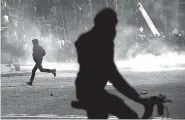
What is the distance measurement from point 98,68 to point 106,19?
1.62 feet

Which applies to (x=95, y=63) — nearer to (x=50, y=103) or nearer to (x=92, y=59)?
(x=92, y=59)

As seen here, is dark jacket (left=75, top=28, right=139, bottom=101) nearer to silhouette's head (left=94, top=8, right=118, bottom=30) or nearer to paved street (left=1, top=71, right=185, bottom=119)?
silhouette's head (left=94, top=8, right=118, bottom=30)

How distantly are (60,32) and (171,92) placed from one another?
3882cm

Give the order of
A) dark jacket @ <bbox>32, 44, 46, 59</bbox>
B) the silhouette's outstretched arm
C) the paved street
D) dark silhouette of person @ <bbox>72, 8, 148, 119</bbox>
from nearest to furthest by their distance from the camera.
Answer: the silhouette's outstretched arm < dark silhouette of person @ <bbox>72, 8, 148, 119</bbox> < the paved street < dark jacket @ <bbox>32, 44, 46, 59</bbox>

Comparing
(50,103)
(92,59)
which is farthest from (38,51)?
(92,59)

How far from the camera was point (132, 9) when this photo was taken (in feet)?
176

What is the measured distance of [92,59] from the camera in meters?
4.90

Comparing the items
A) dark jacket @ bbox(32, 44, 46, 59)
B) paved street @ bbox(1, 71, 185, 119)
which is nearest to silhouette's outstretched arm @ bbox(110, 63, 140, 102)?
paved street @ bbox(1, 71, 185, 119)

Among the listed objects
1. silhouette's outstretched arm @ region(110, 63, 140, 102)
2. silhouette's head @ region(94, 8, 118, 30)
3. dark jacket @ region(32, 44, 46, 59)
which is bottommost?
dark jacket @ region(32, 44, 46, 59)

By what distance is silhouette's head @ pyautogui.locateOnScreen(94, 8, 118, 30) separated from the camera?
4.80m

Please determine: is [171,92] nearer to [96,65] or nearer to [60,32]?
[96,65]

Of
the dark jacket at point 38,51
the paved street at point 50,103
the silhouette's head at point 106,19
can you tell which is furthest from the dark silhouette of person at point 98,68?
the dark jacket at point 38,51

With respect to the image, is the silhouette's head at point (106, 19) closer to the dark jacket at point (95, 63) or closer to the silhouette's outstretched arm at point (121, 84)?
the dark jacket at point (95, 63)

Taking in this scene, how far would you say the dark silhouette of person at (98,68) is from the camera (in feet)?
15.8
